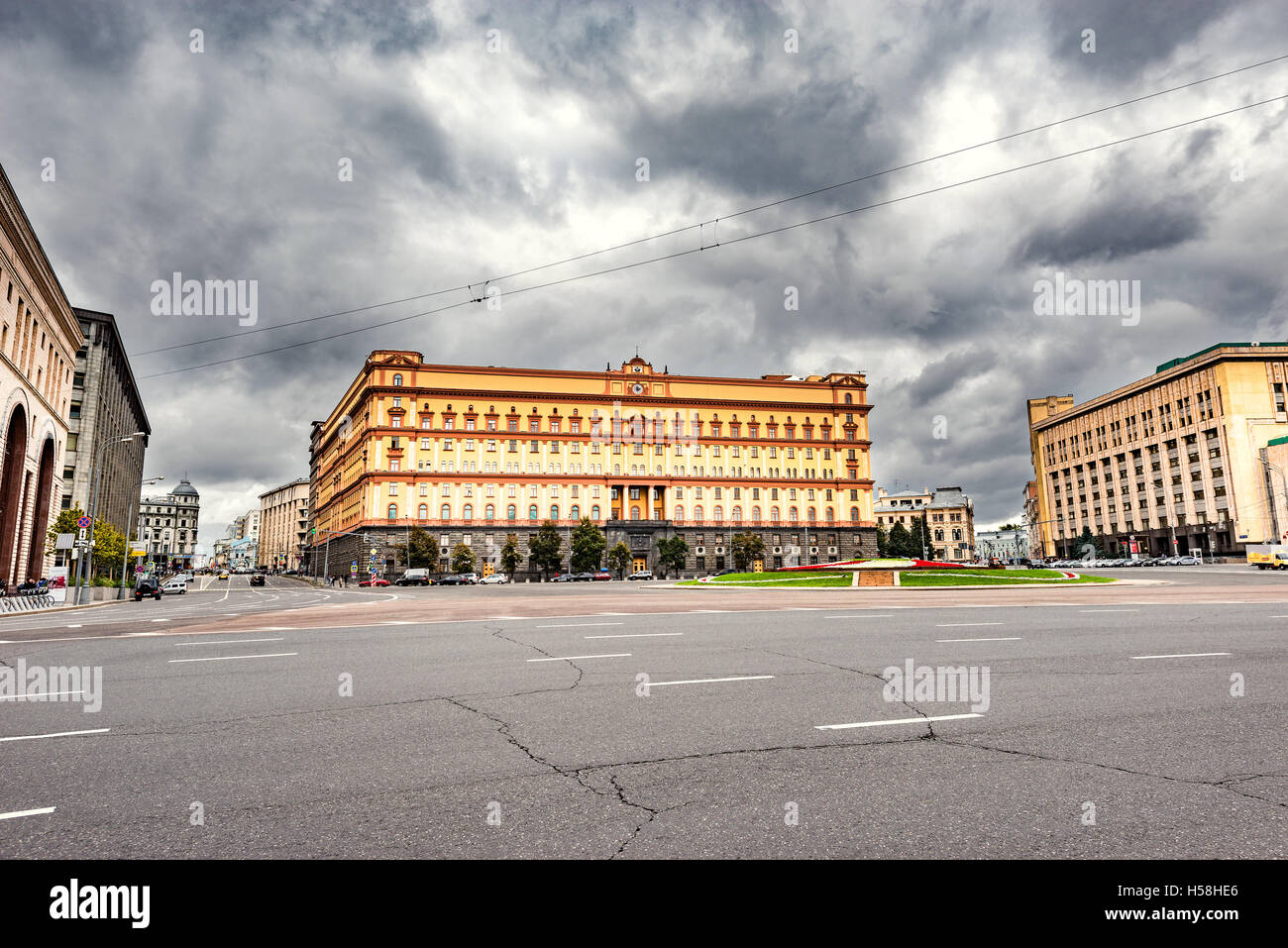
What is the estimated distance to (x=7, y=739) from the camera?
19.5ft

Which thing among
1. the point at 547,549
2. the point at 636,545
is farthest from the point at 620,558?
the point at 547,549

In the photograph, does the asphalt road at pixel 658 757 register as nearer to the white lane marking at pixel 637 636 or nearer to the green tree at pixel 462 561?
the white lane marking at pixel 637 636

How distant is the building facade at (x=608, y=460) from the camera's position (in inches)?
3735

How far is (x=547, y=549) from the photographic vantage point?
91000mm

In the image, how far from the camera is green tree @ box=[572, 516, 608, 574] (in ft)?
302

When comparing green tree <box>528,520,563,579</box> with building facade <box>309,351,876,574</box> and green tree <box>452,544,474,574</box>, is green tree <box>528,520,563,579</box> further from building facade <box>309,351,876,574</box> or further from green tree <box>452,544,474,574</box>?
green tree <box>452,544,474,574</box>

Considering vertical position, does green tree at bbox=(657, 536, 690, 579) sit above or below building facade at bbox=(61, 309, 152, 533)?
below

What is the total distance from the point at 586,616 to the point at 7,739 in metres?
13.3

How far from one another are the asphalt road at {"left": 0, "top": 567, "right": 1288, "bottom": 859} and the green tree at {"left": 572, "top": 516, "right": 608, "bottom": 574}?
8148cm

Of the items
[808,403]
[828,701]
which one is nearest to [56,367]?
[828,701]

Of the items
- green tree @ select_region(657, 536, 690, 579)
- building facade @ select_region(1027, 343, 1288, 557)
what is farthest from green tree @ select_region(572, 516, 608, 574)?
building facade @ select_region(1027, 343, 1288, 557)

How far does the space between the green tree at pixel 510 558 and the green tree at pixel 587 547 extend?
7.13m

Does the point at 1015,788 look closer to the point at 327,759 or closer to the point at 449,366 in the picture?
the point at 327,759

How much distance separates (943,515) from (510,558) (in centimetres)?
12888
